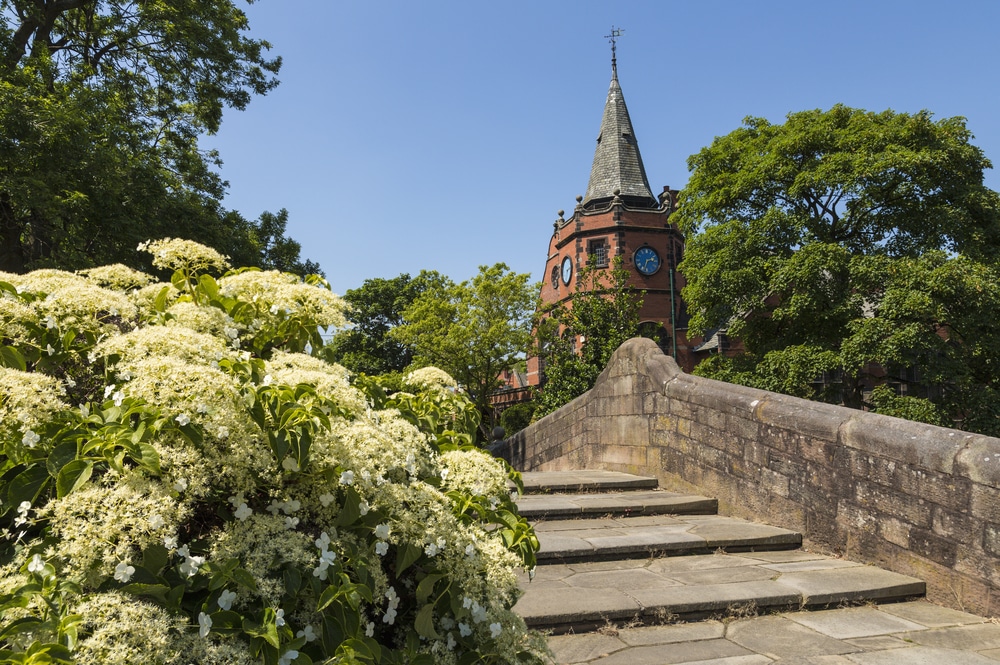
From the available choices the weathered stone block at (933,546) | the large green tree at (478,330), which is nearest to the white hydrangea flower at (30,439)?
the weathered stone block at (933,546)

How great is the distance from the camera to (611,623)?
3.35m

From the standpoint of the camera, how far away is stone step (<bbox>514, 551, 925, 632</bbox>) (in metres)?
3.37

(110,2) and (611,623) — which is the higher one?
(110,2)

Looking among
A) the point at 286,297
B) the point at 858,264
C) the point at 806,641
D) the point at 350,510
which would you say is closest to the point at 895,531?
the point at 806,641

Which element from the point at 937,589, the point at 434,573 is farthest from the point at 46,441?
the point at 937,589

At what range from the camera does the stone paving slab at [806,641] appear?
2.93 meters

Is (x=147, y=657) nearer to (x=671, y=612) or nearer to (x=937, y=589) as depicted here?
(x=671, y=612)

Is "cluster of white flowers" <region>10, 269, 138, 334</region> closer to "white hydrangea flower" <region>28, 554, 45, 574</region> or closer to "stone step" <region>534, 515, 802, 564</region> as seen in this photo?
"white hydrangea flower" <region>28, 554, 45, 574</region>

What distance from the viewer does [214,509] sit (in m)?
1.55

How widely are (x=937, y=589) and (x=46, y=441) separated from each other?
15.0ft

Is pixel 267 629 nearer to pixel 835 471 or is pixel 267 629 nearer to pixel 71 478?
pixel 71 478

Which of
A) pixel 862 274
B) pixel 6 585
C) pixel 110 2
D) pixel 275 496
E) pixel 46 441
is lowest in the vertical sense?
pixel 6 585

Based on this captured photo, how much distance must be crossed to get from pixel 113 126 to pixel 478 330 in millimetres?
16469

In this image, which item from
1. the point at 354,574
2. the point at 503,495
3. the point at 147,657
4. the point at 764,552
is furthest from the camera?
the point at 764,552
